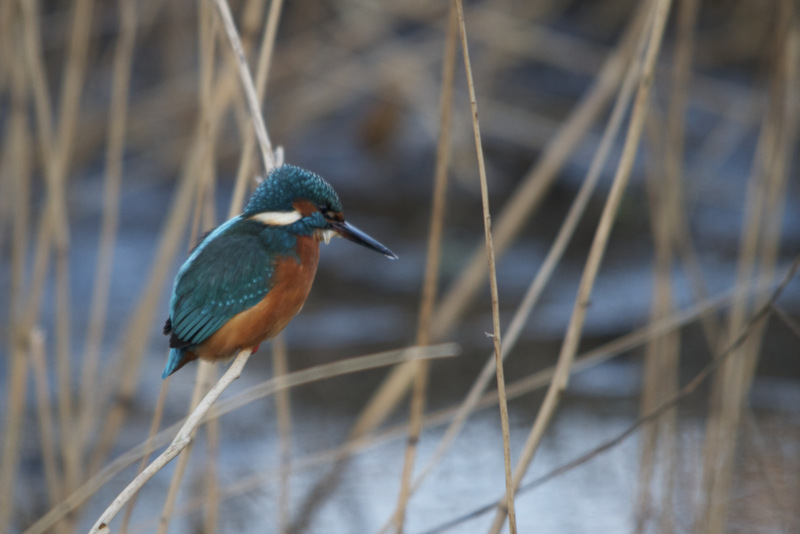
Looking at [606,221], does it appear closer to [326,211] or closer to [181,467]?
[326,211]

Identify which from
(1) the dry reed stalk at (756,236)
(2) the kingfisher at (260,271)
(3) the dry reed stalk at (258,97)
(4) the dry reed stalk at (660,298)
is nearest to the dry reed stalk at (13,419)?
(3) the dry reed stalk at (258,97)

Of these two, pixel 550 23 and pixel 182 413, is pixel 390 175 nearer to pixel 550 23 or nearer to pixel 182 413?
pixel 550 23

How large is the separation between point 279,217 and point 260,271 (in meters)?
0.10

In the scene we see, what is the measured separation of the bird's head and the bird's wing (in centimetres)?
5

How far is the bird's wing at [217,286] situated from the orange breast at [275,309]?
0.05 feet

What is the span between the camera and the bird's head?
59.9 inches

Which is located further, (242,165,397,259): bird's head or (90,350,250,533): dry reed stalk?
(242,165,397,259): bird's head

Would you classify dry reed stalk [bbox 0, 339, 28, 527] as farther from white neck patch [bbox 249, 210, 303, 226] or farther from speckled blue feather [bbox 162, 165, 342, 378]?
white neck patch [bbox 249, 210, 303, 226]

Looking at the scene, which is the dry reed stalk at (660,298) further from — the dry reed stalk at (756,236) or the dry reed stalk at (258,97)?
the dry reed stalk at (258,97)

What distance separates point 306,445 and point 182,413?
2.03ft

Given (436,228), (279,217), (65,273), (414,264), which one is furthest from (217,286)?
(414,264)

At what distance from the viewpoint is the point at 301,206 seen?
60.7 inches

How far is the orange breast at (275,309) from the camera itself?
152 cm

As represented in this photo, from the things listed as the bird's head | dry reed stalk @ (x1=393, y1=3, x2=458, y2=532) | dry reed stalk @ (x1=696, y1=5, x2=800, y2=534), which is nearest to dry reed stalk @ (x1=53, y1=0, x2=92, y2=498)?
dry reed stalk @ (x1=393, y1=3, x2=458, y2=532)
